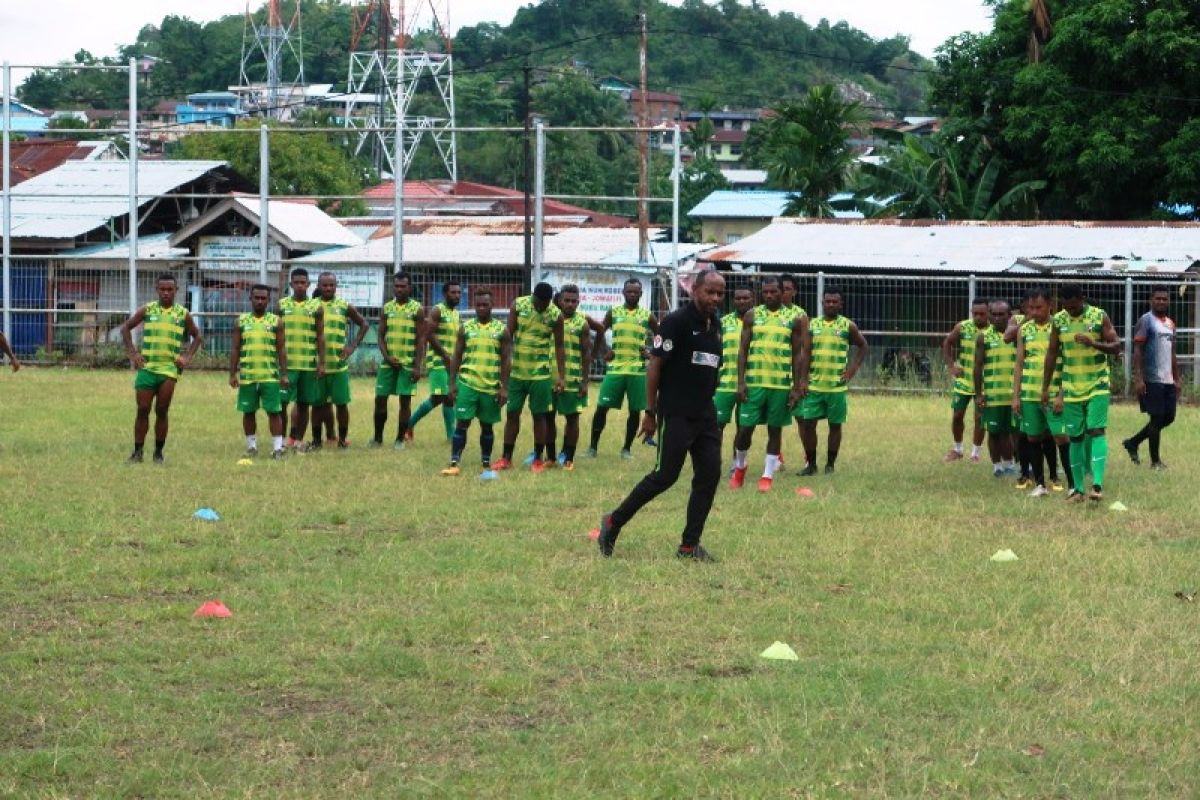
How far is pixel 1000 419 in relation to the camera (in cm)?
1839

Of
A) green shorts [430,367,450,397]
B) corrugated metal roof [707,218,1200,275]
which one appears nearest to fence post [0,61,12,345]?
corrugated metal roof [707,218,1200,275]

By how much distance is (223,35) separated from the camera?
387ft

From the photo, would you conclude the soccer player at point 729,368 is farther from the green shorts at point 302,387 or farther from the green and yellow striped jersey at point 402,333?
the green shorts at point 302,387

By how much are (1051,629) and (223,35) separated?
374 ft

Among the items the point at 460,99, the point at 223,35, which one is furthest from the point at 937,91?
the point at 223,35

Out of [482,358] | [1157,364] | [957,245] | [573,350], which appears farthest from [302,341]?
[957,245]

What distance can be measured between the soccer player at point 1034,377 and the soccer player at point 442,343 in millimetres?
6449

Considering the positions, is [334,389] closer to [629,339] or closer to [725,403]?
[629,339]

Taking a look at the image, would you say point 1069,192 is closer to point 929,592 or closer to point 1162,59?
point 1162,59

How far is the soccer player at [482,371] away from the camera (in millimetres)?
17953

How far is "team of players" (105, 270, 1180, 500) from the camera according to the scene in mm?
17375

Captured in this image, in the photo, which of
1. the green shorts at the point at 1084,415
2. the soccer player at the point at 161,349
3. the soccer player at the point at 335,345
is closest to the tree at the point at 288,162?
the soccer player at the point at 335,345

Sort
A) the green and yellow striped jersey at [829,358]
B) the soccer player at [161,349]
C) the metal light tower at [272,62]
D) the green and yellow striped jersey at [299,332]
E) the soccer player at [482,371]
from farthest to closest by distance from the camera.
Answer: the metal light tower at [272,62], the green and yellow striped jersey at [299,332], the green and yellow striped jersey at [829,358], the soccer player at [161,349], the soccer player at [482,371]

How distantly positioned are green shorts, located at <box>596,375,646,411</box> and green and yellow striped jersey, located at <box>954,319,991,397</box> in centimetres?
365
